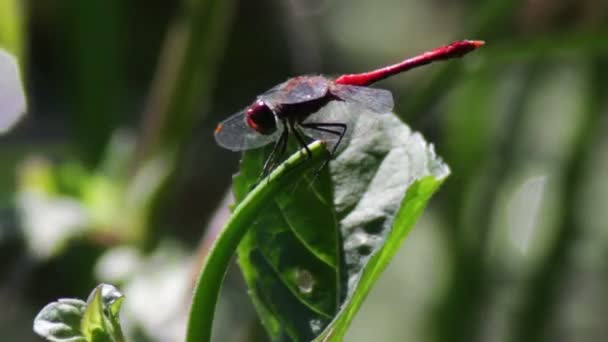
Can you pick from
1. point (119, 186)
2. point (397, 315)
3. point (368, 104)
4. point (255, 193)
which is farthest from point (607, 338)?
point (255, 193)

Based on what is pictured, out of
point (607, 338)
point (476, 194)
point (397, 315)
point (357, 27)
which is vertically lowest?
point (607, 338)

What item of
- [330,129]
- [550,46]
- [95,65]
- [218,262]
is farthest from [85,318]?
[95,65]

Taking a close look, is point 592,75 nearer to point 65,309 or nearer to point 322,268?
point 322,268

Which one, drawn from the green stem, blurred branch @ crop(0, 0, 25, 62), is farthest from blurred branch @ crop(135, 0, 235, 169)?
the green stem

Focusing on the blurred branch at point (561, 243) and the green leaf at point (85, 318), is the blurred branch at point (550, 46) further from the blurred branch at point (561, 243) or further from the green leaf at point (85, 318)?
the green leaf at point (85, 318)

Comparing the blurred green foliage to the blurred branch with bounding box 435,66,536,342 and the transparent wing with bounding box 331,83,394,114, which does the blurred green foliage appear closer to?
the blurred branch with bounding box 435,66,536,342

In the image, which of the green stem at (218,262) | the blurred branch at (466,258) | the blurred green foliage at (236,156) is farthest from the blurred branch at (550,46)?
the green stem at (218,262)

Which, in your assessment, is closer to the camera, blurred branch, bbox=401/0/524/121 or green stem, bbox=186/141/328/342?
green stem, bbox=186/141/328/342

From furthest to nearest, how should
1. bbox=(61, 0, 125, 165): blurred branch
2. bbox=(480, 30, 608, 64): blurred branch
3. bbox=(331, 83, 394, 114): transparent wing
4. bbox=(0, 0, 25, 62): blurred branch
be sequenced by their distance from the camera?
bbox=(61, 0, 125, 165): blurred branch, bbox=(480, 30, 608, 64): blurred branch, bbox=(0, 0, 25, 62): blurred branch, bbox=(331, 83, 394, 114): transparent wing
